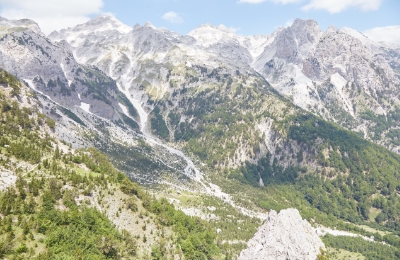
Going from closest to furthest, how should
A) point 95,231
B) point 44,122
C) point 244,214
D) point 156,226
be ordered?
point 95,231, point 156,226, point 44,122, point 244,214

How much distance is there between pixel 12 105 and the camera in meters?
86.6

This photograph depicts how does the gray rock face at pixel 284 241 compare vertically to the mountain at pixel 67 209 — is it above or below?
below

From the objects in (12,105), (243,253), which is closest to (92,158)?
(12,105)

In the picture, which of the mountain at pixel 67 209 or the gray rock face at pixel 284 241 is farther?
the gray rock face at pixel 284 241

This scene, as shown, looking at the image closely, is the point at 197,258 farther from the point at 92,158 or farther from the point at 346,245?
the point at 346,245

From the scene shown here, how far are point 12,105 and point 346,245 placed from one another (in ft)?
631

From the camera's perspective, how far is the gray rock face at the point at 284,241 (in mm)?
89156

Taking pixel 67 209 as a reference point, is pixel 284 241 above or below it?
below

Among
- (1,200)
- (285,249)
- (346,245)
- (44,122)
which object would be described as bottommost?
(346,245)

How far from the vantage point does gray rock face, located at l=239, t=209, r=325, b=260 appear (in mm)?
89156

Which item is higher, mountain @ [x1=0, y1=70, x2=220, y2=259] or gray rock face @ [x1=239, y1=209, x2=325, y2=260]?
mountain @ [x1=0, y1=70, x2=220, y2=259]

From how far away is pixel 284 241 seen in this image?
3615 inches

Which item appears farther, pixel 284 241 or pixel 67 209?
pixel 284 241

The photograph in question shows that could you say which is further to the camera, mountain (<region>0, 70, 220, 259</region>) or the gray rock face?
the gray rock face
